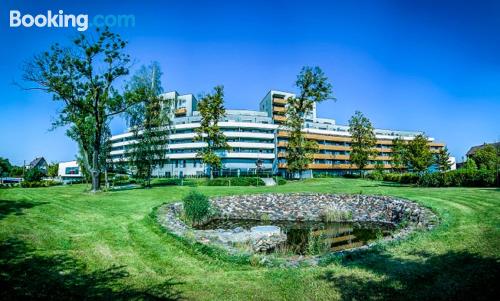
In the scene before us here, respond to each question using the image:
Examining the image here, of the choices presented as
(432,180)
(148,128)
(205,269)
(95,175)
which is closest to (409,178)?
(432,180)

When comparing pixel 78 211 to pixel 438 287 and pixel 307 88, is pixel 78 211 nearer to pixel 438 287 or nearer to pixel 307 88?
pixel 438 287

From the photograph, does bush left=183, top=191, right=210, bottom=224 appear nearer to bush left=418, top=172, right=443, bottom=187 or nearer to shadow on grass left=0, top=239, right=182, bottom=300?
→ shadow on grass left=0, top=239, right=182, bottom=300

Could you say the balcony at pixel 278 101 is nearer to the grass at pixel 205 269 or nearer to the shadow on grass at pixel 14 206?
the shadow on grass at pixel 14 206

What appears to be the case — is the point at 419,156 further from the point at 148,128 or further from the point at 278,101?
the point at 278,101

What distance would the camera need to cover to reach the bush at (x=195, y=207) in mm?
17062

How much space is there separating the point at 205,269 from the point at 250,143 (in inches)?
2702

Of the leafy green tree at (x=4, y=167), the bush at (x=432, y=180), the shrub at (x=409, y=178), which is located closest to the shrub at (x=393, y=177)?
the shrub at (x=409, y=178)

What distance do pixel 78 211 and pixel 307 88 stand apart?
4047 centimetres

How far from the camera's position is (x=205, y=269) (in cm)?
757

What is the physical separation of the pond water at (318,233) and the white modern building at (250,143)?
50.1 m

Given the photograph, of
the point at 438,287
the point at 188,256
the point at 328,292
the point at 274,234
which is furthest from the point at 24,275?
the point at 274,234

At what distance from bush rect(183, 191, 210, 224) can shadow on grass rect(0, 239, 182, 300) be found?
381 inches

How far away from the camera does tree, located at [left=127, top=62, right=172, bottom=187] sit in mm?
34656

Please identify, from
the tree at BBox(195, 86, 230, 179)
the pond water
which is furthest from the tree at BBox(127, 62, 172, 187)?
the pond water
